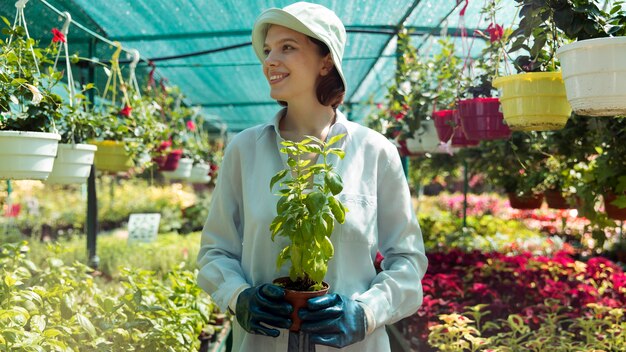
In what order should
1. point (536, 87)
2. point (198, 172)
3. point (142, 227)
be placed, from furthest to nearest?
point (198, 172), point (142, 227), point (536, 87)

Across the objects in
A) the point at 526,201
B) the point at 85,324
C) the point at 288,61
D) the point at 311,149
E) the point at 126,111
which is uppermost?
the point at 126,111

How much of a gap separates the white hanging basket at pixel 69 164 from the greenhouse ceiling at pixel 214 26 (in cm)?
69

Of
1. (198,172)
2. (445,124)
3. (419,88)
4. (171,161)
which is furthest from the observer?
(198,172)

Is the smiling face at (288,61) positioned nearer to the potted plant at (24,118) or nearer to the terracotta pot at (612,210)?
the potted plant at (24,118)

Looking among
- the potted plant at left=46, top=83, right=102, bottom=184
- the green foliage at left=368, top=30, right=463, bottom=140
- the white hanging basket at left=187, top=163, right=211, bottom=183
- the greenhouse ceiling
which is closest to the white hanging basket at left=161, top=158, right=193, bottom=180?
the white hanging basket at left=187, top=163, right=211, bottom=183

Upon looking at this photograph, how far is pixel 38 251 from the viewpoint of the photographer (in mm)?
4727

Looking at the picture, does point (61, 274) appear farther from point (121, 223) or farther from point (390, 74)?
point (121, 223)

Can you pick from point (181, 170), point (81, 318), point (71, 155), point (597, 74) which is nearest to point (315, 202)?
point (597, 74)

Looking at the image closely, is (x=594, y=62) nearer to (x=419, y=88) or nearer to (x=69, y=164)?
(x=69, y=164)

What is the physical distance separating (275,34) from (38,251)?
13.1ft

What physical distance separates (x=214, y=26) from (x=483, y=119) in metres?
2.64

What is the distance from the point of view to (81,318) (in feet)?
5.87

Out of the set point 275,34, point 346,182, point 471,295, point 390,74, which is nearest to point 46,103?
point 275,34

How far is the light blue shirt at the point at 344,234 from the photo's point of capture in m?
1.42
